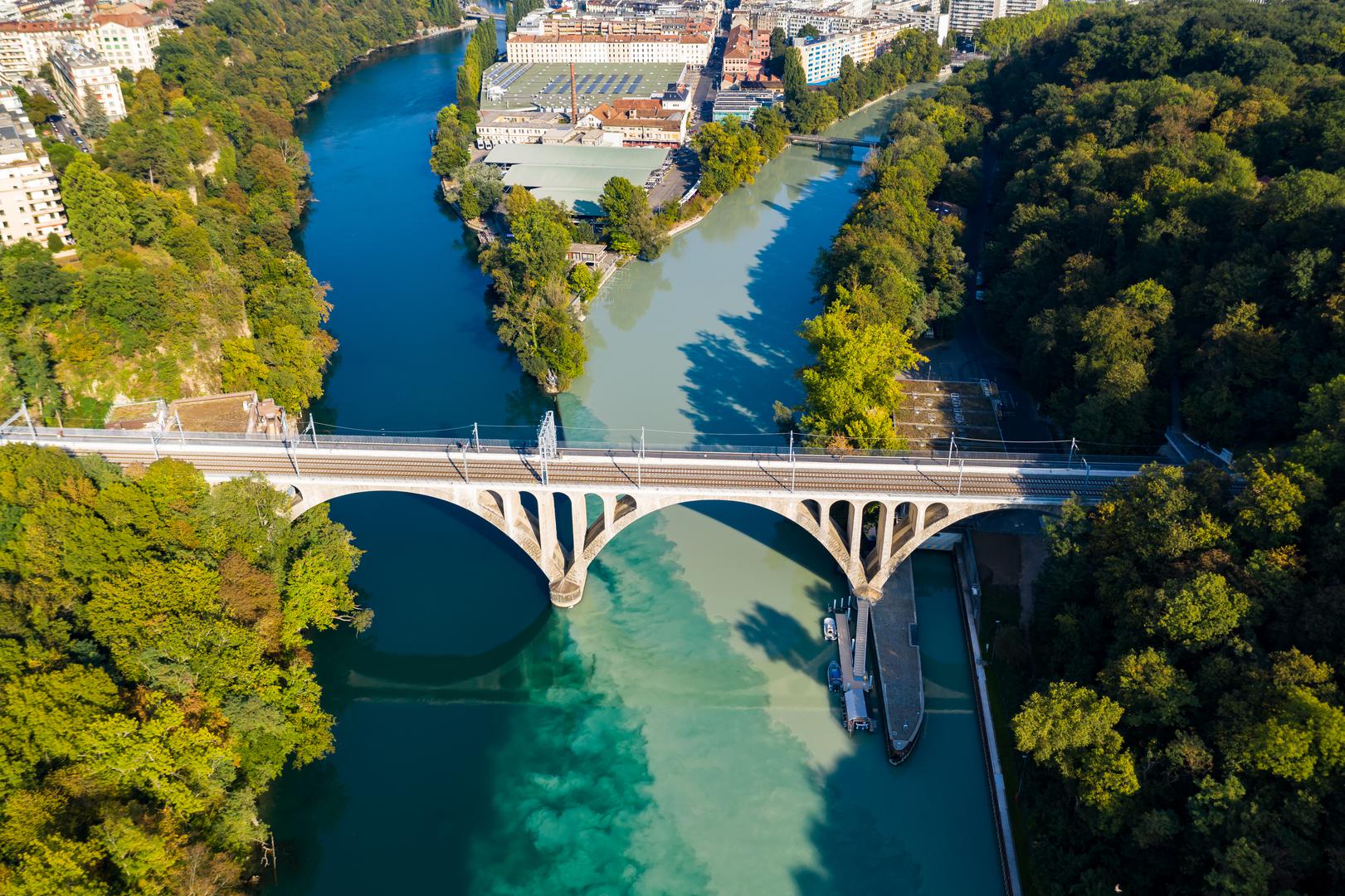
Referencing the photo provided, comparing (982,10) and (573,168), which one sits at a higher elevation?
(982,10)

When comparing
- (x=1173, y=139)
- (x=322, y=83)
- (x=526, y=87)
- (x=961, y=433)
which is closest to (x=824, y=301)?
(x=961, y=433)

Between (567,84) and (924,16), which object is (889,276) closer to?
(567,84)

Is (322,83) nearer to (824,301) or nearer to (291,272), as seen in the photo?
(291,272)

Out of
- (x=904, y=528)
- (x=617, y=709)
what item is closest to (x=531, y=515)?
(x=617, y=709)

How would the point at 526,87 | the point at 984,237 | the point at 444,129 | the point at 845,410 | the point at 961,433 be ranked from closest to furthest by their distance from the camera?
the point at 845,410, the point at 961,433, the point at 984,237, the point at 444,129, the point at 526,87

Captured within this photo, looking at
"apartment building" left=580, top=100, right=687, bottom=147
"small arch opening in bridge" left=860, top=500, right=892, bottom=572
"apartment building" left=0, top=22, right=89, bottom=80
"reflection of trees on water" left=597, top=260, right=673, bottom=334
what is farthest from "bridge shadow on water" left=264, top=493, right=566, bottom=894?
"apartment building" left=0, top=22, right=89, bottom=80
